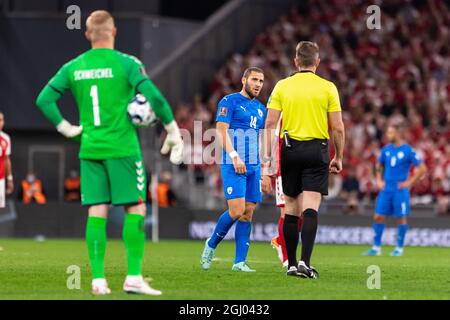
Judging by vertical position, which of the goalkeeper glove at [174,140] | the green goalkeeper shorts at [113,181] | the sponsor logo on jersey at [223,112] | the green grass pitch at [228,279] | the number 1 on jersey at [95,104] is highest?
the sponsor logo on jersey at [223,112]

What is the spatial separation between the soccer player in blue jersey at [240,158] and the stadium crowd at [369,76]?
39.4 ft

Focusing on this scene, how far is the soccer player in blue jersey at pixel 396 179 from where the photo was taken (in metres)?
20.1

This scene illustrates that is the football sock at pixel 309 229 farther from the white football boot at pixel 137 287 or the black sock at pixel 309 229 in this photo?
the white football boot at pixel 137 287

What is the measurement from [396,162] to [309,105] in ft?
28.9

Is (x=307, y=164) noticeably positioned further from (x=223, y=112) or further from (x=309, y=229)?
(x=223, y=112)

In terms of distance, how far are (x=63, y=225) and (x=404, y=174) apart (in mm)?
9887

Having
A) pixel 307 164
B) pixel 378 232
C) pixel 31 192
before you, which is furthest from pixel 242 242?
pixel 31 192

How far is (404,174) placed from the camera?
66.6 ft

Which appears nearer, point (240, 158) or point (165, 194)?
point (240, 158)

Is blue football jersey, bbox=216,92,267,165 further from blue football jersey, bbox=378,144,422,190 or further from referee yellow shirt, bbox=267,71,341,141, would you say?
blue football jersey, bbox=378,144,422,190

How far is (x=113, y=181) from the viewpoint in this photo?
9.52 metres

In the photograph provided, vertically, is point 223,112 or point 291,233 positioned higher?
point 223,112

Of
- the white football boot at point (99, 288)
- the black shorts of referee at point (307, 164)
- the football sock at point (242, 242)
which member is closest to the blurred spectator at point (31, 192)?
the football sock at point (242, 242)
